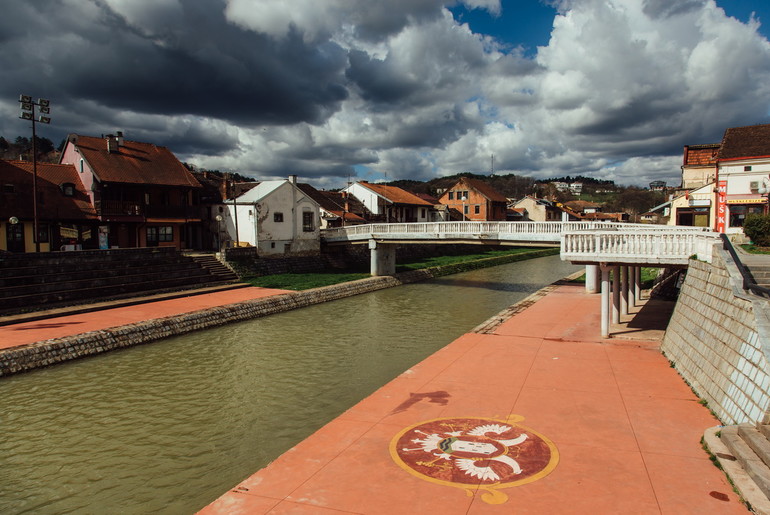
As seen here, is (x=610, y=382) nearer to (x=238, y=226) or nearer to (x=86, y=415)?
(x=86, y=415)

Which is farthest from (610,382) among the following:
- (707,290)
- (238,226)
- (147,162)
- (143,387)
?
(147,162)

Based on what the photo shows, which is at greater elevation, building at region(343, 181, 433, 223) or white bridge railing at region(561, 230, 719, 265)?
building at region(343, 181, 433, 223)

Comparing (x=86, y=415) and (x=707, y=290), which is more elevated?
(x=707, y=290)

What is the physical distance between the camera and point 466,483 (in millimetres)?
7586

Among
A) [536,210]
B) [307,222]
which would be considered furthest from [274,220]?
[536,210]

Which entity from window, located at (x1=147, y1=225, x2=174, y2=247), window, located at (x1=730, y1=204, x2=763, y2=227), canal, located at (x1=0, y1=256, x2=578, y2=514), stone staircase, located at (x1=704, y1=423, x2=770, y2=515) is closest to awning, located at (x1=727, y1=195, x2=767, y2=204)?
window, located at (x1=730, y1=204, x2=763, y2=227)

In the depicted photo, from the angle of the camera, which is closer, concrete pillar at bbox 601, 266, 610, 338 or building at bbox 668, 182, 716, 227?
concrete pillar at bbox 601, 266, 610, 338

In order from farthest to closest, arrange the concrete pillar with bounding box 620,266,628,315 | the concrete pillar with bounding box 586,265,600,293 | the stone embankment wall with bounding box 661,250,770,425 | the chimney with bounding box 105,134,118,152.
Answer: the chimney with bounding box 105,134,118,152 < the concrete pillar with bounding box 586,265,600,293 < the concrete pillar with bounding box 620,266,628,315 < the stone embankment wall with bounding box 661,250,770,425

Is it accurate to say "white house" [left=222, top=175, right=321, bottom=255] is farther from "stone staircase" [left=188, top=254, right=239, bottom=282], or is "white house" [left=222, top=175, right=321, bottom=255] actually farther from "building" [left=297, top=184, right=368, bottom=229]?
"building" [left=297, top=184, right=368, bottom=229]

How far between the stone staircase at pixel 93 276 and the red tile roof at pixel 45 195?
630cm

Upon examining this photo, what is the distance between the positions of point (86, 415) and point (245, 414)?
423 cm

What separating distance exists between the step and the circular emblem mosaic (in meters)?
2.80

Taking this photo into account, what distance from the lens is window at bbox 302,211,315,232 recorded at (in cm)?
4191

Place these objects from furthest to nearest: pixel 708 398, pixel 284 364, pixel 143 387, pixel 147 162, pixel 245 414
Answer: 1. pixel 147 162
2. pixel 284 364
3. pixel 143 387
4. pixel 245 414
5. pixel 708 398
